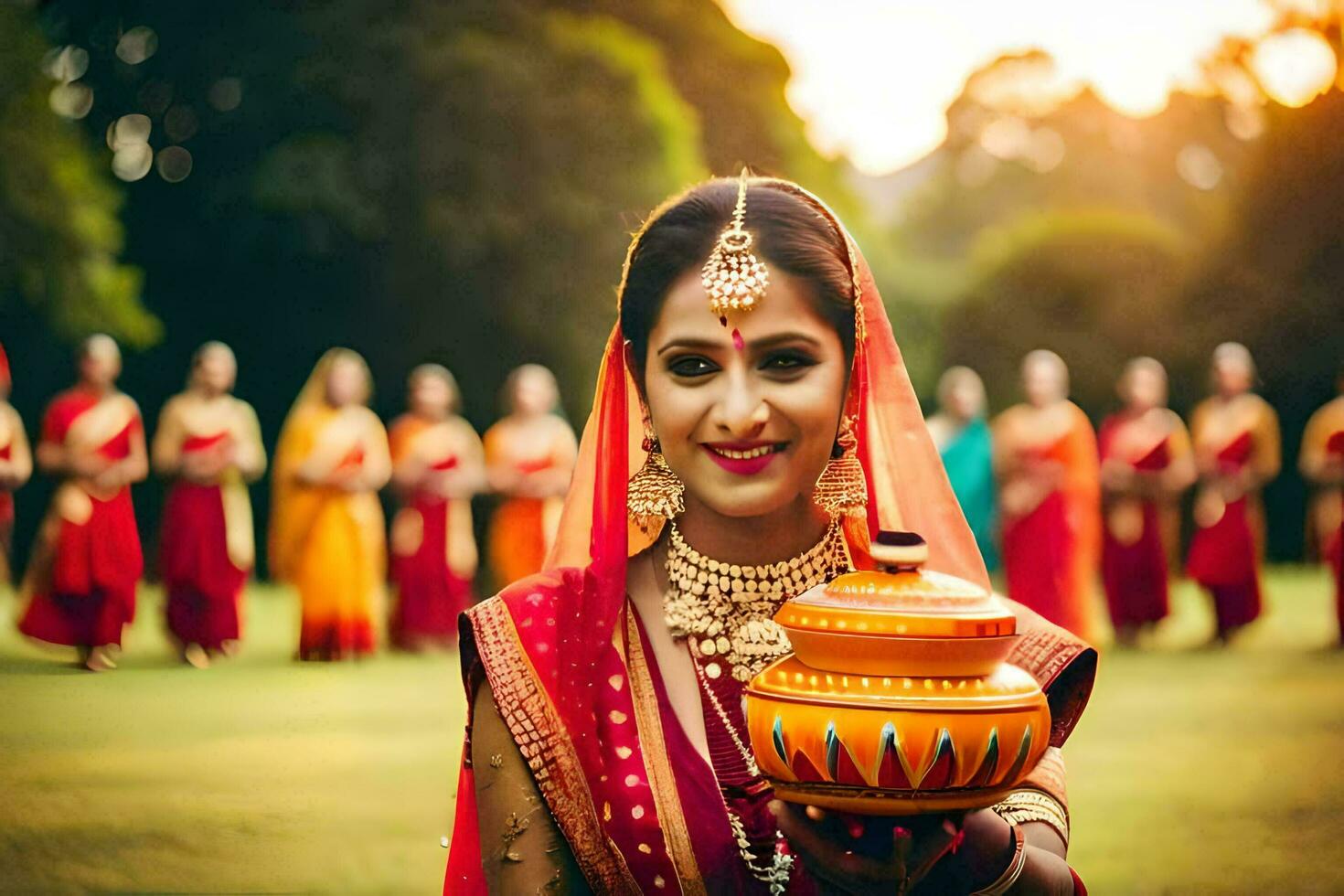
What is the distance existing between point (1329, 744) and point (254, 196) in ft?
23.9

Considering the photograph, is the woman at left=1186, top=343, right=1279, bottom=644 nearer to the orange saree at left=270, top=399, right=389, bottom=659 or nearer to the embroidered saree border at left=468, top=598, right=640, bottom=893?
the orange saree at left=270, top=399, right=389, bottom=659

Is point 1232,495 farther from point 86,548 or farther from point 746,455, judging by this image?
point 746,455

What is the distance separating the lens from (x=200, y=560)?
8922 mm

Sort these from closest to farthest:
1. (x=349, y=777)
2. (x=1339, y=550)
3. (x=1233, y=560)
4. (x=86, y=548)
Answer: (x=349, y=777) → (x=86, y=548) → (x=1339, y=550) → (x=1233, y=560)

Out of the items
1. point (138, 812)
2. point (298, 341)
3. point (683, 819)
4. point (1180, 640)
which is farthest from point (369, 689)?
point (683, 819)

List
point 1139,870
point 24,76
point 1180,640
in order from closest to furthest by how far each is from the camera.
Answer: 1. point 1139,870
2. point 24,76
3. point 1180,640

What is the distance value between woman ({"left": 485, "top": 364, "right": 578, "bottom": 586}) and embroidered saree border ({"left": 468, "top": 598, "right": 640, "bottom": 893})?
26.2 feet

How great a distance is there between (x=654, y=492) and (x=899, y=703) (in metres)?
0.54

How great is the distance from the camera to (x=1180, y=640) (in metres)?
10.5

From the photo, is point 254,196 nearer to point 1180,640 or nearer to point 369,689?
point 369,689

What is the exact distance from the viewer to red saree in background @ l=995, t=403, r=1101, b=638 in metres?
9.84

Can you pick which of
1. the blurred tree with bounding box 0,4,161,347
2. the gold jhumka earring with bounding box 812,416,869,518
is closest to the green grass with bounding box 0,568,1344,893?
the blurred tree with bounding box 0,4,161,347

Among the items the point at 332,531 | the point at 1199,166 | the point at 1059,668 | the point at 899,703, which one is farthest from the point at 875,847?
the point at 1199,166

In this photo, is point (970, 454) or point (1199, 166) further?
point (1199, 166)
